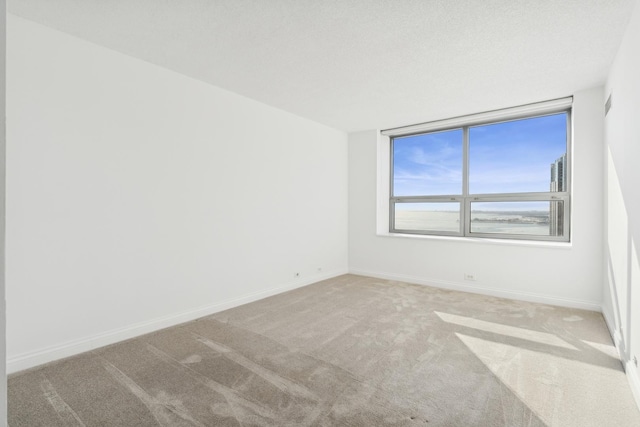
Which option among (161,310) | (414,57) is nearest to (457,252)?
(414,57)

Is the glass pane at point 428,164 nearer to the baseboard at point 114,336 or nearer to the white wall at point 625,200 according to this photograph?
the white wall at point 625,200

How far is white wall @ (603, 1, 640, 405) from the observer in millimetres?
2047

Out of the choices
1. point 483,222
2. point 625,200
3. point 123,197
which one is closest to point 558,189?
point 483,222

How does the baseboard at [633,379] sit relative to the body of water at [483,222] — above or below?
below

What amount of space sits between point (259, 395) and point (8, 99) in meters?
2.67

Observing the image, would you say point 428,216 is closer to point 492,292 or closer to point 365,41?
point 492,292

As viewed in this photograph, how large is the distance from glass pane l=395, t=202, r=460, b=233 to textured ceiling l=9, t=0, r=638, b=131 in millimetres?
1834

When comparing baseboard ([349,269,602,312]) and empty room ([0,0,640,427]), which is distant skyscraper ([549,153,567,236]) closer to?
empty room ([0,0,640,427])

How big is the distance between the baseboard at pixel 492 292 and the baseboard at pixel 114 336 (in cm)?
202

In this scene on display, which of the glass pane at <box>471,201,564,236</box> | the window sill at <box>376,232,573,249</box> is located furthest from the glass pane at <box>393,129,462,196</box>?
the window sill at <box>376,232,573,249</box>

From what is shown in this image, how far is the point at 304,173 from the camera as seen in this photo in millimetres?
4711

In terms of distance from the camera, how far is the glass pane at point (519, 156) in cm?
411

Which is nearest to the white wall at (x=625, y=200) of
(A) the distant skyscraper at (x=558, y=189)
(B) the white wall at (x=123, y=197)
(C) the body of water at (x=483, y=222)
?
(A) the distant skyscraper at (x=558, y=189)

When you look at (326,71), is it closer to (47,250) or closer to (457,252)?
(47,250)
